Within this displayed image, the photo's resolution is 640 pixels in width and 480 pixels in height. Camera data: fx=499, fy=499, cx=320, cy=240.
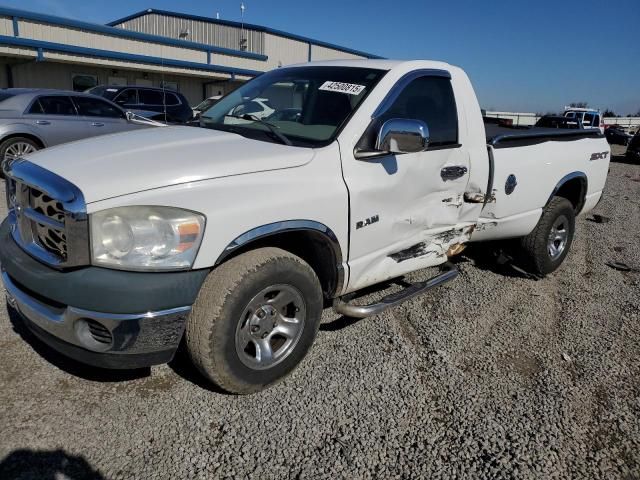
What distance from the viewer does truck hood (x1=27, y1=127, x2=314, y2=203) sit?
2367 millimetres

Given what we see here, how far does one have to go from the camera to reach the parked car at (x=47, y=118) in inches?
343

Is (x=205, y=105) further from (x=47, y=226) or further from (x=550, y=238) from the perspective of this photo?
(x=550, y=238)

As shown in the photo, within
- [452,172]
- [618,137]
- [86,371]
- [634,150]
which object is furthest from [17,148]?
[618,137]

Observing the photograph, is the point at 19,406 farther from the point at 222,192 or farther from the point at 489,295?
the point at 489,295

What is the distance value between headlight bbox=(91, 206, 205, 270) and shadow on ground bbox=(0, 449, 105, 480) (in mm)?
931

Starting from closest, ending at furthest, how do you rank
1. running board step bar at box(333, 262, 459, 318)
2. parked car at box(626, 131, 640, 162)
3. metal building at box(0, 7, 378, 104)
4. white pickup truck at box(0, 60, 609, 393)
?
white pickup truck at box(0, 60, 609, 393), running board step bar at box(333, 262, 459, 318), parked car at box(626, 131, 640, 162), metal building at box(0, 7, 378, 104)

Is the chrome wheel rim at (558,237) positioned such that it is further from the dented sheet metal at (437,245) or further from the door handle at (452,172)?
the door handle at (452,172)

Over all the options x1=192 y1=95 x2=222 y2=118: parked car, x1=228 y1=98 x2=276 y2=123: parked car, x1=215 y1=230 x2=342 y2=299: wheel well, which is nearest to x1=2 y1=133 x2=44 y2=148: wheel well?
x1=192 y1=95 x2=222 y2=118: parked car

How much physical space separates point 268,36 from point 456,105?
35.9 metres

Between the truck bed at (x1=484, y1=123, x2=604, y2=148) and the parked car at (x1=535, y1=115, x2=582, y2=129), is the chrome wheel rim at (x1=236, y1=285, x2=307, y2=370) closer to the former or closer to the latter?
the truck bed at (x1=484, y1=123, x2=604, y2=148)

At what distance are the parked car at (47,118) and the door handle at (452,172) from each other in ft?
25.7

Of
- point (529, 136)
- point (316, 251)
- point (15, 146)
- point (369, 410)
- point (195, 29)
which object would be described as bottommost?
point (369, 410)

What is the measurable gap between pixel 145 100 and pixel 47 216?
13157mm

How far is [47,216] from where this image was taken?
247 cm
